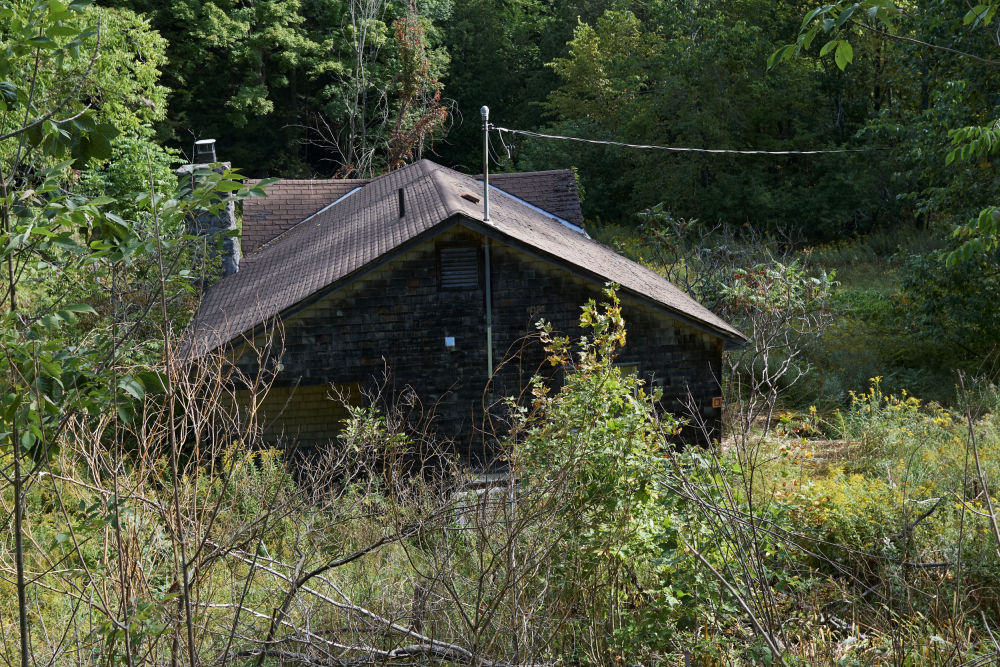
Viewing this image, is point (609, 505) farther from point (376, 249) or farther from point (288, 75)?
point (288, 75)

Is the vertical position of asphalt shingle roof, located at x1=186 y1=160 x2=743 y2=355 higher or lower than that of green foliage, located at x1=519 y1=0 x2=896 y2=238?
lower

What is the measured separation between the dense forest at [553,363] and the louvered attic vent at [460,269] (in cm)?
205

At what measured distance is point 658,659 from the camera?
16.4 ft

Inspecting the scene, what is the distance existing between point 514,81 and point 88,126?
41455 mm

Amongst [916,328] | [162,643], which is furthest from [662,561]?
[916,328]

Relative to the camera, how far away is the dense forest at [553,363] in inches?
132

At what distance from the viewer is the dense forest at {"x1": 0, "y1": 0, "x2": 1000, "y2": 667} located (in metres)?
3.35

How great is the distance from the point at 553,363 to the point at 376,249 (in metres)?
6.14

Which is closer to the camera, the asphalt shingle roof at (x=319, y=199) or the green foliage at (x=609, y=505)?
the green foliage at (x=609, y=505)

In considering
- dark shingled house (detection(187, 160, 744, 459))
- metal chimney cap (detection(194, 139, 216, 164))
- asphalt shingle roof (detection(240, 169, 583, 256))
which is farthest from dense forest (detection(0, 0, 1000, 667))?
metal chimney cap (detection(194, 139, 216, 164))

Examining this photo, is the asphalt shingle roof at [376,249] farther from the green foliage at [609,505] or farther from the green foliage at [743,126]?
the green foliage at [743,126]

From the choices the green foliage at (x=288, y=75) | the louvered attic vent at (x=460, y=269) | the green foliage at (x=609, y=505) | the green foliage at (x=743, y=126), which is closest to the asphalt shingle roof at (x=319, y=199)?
the louvered attic vent at (x=460, y=269)

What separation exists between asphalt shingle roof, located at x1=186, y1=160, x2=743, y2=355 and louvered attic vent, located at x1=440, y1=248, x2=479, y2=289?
1.97 feet

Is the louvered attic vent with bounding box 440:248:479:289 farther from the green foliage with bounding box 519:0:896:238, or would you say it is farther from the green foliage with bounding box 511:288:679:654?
the green foliage with bounding box 519:0:896:238
